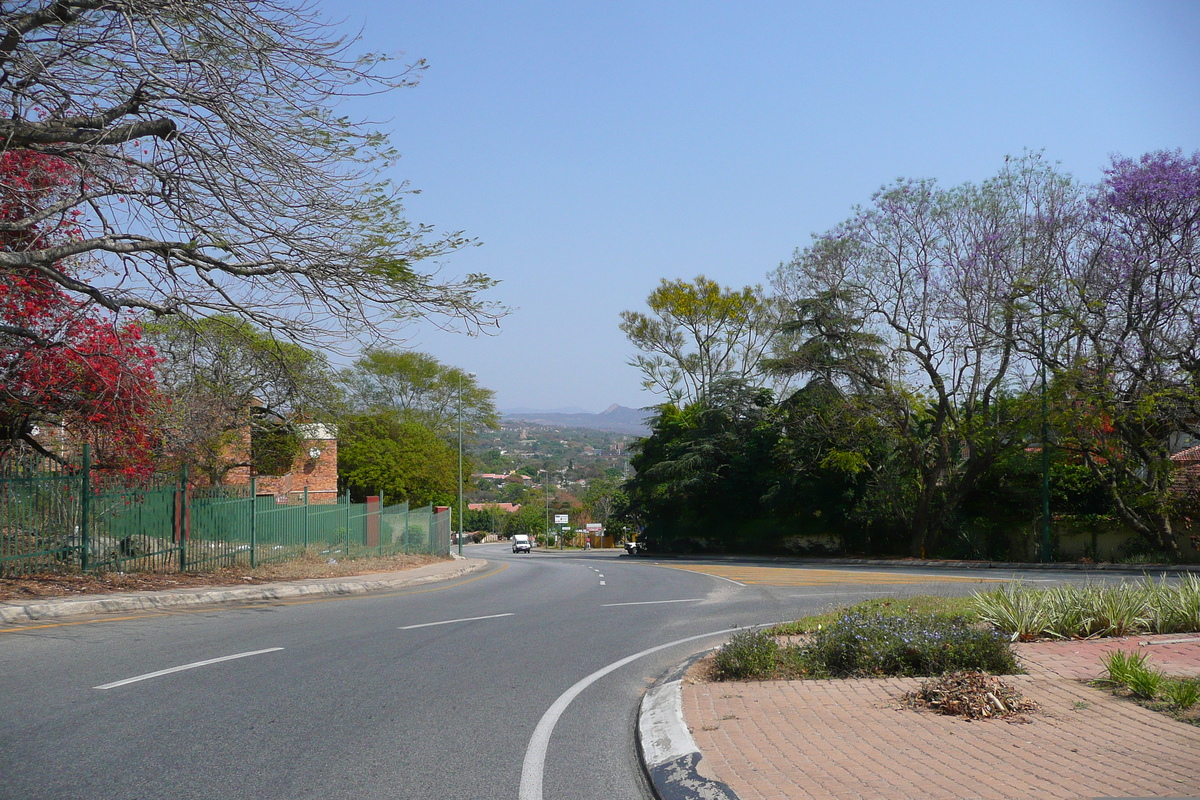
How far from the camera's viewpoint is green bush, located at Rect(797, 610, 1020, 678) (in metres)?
7.69

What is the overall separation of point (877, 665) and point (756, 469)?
36.2 metres

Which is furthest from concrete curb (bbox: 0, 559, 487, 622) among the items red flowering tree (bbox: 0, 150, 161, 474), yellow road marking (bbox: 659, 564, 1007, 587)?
yellow road marking (bbox: 659, 564, 1007, 587)

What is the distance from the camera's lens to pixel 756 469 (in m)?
43.8

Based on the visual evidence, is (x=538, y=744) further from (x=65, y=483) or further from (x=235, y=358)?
(x=235, y=358)

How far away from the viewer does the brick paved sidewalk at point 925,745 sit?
15.9 feet

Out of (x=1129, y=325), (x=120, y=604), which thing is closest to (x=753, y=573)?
(x=1129, y=325)

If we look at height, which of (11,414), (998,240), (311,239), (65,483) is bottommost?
(65,483)

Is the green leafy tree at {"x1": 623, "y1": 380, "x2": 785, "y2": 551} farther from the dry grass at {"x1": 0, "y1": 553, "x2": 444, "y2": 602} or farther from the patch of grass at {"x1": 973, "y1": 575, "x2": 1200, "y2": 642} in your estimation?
the patch of grass at {"x1": 973, "y1": 575, "x2": 1200, "y2": 642}

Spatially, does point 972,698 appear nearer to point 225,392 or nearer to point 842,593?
point 842,593

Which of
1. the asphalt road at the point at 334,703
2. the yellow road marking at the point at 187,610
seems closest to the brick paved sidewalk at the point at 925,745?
the asphalt road at the point at 334,703

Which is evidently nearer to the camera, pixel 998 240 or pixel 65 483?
pixel 65 483

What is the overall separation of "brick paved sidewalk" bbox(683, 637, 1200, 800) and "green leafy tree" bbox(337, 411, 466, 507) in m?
43.2

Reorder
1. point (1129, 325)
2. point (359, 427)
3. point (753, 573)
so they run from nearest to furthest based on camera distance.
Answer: point (753, 573), point (1129, 325), point (359, 427)

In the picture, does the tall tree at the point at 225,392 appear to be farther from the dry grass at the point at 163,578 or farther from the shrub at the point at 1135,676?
the shrub at the point at 1135,676
